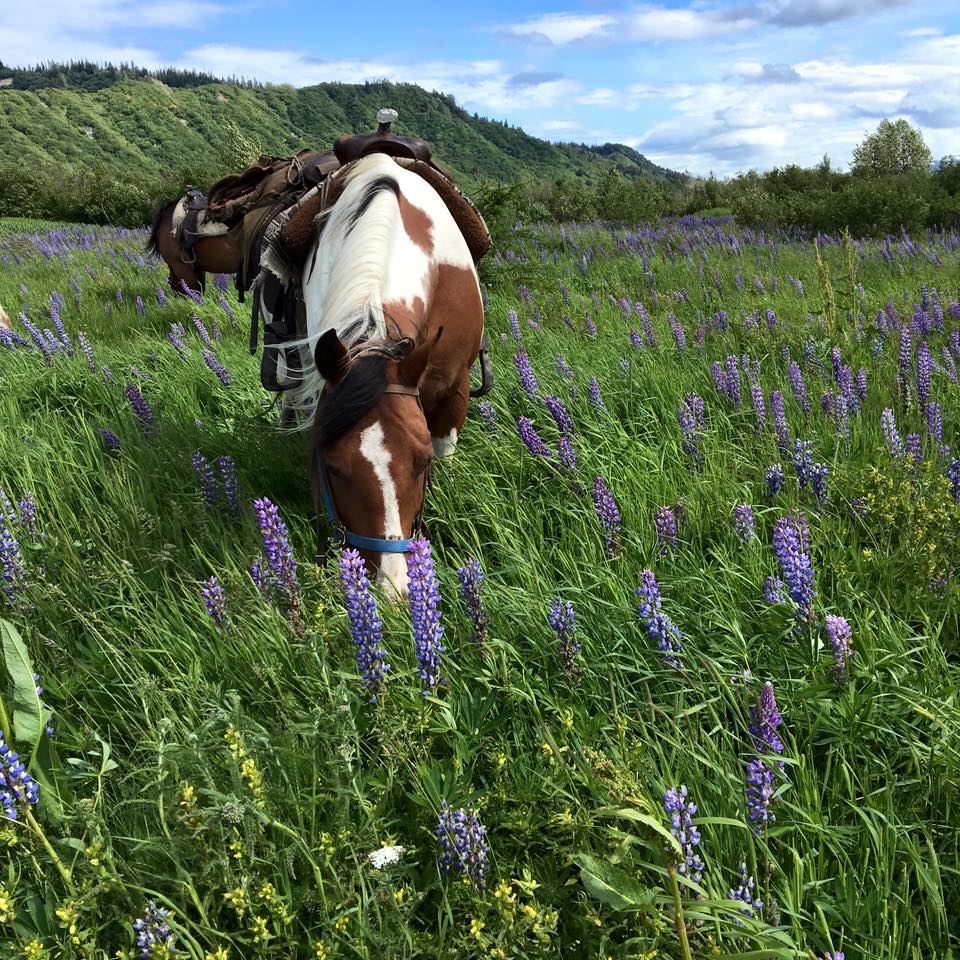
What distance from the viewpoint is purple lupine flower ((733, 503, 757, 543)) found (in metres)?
2.41

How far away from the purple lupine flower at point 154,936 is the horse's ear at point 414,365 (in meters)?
1.78

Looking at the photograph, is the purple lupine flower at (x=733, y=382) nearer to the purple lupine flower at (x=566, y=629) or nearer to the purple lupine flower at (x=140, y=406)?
the purple lupine flower at (x=566, y=629)

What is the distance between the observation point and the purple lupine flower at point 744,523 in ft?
7.91

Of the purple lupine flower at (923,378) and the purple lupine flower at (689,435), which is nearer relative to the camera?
the purple lupine flower at (689,435)

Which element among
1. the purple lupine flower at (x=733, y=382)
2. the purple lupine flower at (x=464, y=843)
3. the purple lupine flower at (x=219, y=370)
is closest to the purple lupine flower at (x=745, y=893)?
the purple lupine flower at (x=464, y=843)

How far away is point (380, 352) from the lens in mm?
2369

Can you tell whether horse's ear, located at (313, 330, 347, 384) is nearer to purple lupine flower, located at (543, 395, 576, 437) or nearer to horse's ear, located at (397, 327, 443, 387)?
horse's ear, located at (397, 327, 443, 387)

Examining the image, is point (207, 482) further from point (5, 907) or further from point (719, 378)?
point (719, 378)

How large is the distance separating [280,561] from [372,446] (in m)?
0.53

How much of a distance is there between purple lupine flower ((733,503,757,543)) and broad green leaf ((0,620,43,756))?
235 cm

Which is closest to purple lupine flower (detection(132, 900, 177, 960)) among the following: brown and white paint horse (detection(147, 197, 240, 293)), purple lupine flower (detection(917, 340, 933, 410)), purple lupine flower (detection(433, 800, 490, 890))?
purple lupine flower (detection(433, 800, 490, 890))

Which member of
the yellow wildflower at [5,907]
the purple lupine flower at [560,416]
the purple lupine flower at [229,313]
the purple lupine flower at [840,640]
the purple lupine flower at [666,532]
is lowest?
the yellow wildflower at [5,907]

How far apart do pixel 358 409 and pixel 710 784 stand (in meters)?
1.62

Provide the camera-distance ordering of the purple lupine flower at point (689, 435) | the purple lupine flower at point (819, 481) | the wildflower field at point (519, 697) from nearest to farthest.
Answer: the wildflower field at point (519, 697), the purple lupine flower at point (819, 481), the purple lupine flower at point (689, 435)
